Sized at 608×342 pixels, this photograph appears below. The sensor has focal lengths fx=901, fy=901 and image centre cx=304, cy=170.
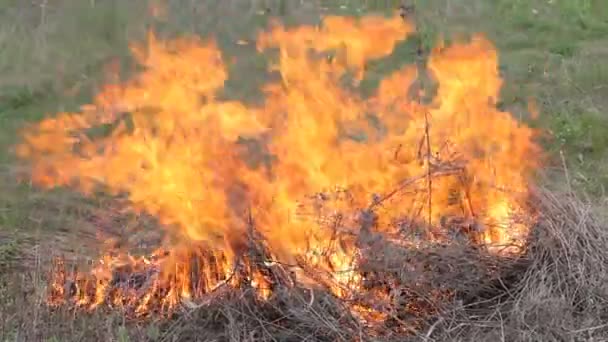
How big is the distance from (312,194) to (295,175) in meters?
0.14

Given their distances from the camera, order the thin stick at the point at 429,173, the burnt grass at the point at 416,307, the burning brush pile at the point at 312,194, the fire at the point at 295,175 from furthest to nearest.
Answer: the thin stick at the point at 429,173 < the fire at the point at 295,175 < the burning brush pile at the point at 312,194 < the burnt grass at the point at 416,307

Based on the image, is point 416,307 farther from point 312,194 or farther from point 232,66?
point 232,66

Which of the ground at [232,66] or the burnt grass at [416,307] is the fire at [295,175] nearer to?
the burnt grass at [416,307]

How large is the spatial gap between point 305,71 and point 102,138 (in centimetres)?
209

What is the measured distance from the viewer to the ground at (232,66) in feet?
19.0

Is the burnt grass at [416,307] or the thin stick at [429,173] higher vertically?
the thin stick at [429,173]

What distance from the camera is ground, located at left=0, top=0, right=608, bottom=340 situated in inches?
229

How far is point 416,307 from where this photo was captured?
434 cm

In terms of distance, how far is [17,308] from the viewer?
434 cm

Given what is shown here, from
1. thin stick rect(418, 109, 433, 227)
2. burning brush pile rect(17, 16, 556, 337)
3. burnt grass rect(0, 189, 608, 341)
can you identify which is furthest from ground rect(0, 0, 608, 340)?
thin stick rect(418, 109, 433, 227)

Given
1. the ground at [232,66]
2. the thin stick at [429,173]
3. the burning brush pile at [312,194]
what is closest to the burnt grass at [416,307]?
the burning brush pile at [312,194]

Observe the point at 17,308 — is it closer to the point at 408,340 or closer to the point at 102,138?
the point at 408,340

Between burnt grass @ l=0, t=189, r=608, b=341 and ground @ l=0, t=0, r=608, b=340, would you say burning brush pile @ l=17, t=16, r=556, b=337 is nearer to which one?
burnt grass @ l=0, t=189, r=608, b=341

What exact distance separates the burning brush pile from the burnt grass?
0.5 inches
